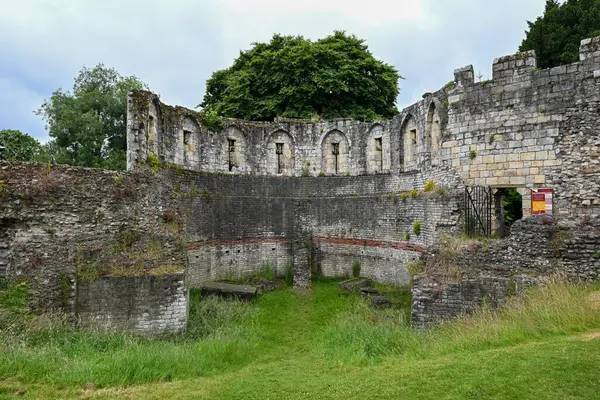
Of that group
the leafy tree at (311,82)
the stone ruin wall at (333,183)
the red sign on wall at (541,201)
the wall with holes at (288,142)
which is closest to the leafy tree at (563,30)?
the leafy tree at (311,82)

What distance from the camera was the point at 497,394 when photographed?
5195 mm

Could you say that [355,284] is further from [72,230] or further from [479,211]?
[72,230]

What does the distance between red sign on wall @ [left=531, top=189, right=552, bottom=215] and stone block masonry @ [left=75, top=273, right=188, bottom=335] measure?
973cm

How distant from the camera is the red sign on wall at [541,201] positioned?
10.8 meters

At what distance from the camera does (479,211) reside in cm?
1176

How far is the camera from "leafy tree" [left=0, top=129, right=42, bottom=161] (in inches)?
973

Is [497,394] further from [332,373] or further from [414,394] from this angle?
[332,373]

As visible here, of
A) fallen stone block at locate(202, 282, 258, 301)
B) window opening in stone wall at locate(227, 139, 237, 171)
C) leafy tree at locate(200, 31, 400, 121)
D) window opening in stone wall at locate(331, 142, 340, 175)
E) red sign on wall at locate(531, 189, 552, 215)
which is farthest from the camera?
leafy tree at locate(200, 31, 400, 121)

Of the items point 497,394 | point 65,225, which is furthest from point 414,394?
point 65,225

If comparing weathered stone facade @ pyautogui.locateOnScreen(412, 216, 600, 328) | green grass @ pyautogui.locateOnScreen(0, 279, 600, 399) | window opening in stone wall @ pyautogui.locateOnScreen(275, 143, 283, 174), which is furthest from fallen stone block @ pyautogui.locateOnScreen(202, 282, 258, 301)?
window opening in stone wall @ pyautogui.locateOnScreen(275, 143, 283, 174)

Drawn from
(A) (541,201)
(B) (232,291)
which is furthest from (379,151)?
(B) (232,291)

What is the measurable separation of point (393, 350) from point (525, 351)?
8.85 ft

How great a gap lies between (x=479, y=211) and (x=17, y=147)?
26729 millimetres

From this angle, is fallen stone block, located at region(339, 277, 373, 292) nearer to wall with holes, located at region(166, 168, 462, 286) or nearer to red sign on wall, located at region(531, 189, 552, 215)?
wall with holes, located at region(166, 168, 462, 286)
